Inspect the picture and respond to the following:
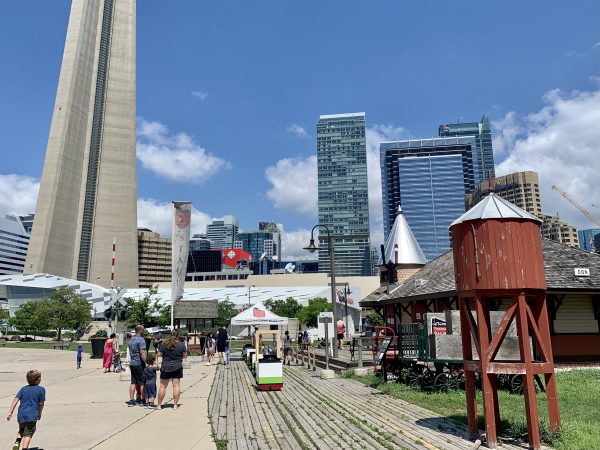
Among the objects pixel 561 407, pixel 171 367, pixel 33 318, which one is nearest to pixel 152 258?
pixel 33 318

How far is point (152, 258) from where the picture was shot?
181750 mm

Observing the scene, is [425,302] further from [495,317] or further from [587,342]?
[495,317]

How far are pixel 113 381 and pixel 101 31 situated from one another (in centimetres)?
12698

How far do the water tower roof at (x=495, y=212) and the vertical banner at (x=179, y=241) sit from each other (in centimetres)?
2083

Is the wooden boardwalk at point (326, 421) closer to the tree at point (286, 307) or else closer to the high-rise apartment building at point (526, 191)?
the tree at point (286, 307)

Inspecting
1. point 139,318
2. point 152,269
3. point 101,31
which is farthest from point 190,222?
point 152,269

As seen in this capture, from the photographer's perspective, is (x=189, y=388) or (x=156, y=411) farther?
(x=189, y=388)

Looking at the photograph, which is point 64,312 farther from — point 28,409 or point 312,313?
point 28,409

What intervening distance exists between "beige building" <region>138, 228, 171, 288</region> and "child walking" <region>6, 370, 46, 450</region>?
584ft

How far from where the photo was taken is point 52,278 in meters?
92.8

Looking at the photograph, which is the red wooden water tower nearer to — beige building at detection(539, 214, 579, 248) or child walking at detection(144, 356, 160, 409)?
child walking at detection(144, 356, 160, 409)

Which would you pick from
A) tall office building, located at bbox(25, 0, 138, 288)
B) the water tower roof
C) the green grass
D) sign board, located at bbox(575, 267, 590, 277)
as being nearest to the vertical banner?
the green grass

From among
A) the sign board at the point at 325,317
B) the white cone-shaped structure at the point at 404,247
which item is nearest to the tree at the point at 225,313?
the white cone-shaped structure at the point at 404,247

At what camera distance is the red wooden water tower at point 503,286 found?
784cm
